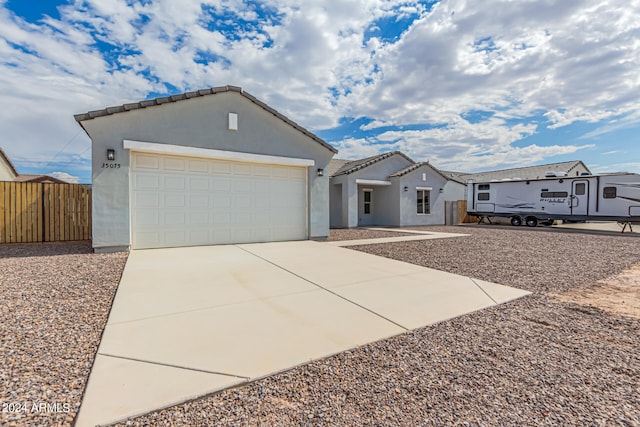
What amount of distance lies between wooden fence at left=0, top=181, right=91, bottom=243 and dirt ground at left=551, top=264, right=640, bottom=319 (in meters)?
12.9

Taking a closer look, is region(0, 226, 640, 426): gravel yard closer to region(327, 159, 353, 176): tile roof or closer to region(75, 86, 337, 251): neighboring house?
region(75, 86, 337, 251): neighboring house

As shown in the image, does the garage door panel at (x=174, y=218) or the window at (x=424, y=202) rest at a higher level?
the window at (x=424, y=202)

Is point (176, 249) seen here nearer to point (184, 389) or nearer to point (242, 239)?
point (242, 239)

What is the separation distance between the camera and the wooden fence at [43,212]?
8805 millimetres

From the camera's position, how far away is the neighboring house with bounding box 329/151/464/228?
1576cm

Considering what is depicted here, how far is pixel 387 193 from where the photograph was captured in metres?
17.5

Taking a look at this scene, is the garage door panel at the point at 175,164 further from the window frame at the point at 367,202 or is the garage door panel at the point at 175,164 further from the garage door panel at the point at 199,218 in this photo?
the window frame at the point at 367,202

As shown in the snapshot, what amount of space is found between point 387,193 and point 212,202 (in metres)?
11.7

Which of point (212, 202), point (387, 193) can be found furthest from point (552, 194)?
point (212, 202)

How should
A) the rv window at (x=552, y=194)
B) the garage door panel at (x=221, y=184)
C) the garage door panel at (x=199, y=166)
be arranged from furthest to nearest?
the rv window at (x=552, y=194), the garage door panel at (x=221, y=184), the garage door panel at (x=199, y=166)

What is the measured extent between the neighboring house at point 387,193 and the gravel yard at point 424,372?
39.5ft

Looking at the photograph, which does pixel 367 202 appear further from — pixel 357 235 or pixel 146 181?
pixel 146 181

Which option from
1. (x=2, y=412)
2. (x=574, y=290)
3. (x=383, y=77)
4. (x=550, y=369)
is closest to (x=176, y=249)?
(x=2, y=412)

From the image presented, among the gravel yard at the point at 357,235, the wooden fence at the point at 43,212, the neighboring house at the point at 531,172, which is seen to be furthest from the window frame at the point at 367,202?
the neighboring house at the point at 531,172
